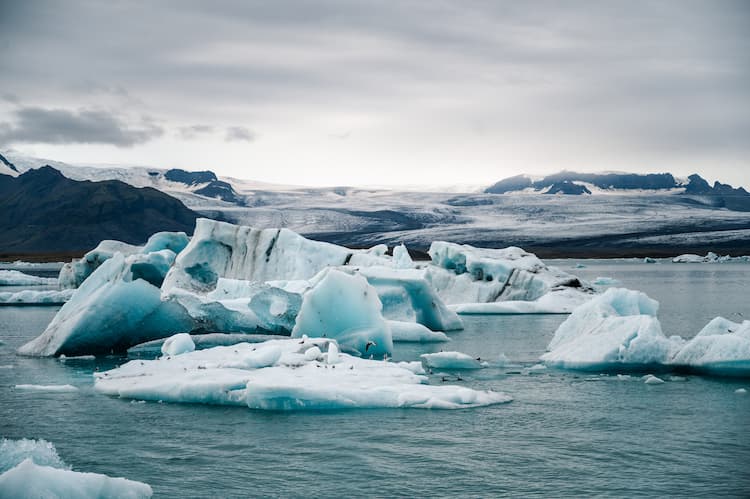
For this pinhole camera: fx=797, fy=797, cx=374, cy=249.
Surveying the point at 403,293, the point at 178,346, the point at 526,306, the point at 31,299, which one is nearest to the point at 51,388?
the point at 178,346

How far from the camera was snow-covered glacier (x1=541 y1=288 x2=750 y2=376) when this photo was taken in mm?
12109

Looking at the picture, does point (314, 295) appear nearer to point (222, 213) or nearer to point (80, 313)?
point (80, 313)

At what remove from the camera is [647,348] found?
12.8m

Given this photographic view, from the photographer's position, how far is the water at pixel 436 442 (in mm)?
6996

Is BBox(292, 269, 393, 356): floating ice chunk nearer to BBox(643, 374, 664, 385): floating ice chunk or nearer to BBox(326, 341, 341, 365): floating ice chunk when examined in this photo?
BBox(326, 341, 341, 365): floating ice chunk

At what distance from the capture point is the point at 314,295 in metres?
15.2

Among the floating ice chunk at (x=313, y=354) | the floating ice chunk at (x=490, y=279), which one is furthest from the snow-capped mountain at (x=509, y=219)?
the floating ice chunk at (x=313, y=354)

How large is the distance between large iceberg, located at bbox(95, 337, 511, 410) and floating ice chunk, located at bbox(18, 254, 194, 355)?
3.04 meters

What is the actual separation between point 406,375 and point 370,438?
2.84m

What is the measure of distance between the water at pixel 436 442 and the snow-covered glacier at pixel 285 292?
3.20 meters

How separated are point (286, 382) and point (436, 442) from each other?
263cm

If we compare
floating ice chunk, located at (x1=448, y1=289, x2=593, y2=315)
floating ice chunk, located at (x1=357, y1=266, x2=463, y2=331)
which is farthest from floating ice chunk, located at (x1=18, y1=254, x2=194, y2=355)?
floating ice chunk, located at (x1=448, y1=289, x2=593, y2=315)

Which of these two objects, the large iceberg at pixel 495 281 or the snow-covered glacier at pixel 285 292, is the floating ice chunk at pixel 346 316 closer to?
the snow-covered glacier at pixel 285 292

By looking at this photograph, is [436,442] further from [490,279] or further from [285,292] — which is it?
[490,279]
